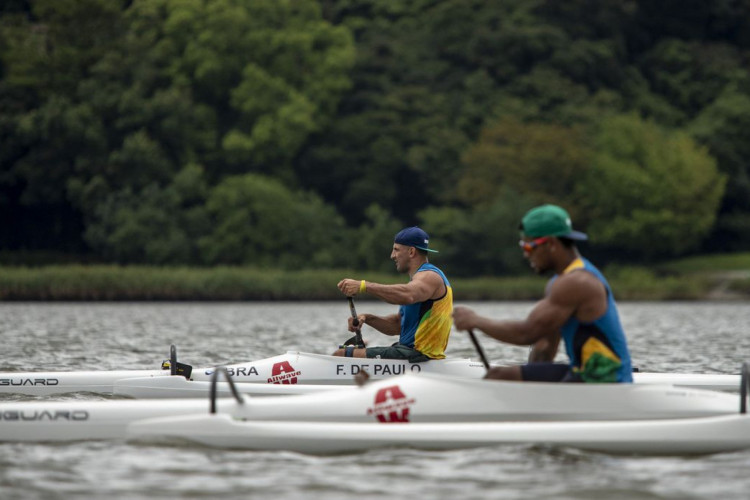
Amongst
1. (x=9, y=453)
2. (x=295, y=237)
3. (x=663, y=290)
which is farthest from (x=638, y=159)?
(x=9, y=453)

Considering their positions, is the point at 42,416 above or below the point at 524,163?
below

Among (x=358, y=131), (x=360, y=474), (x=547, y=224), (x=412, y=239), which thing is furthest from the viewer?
(x=358, y=131)

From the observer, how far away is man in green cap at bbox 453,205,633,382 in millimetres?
8398

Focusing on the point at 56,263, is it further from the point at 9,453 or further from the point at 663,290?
the point at 9,453

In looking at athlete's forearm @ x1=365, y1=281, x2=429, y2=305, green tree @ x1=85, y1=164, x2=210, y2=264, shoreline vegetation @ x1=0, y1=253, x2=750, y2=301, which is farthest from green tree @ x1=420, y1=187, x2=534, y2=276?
athlete's forearm @ x1=365, y1=281, x2=429, y2=305

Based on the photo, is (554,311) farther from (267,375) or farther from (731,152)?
(731,152)

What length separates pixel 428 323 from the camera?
1209 cm

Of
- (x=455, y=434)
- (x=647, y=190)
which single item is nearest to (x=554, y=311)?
(x=455, y=434)

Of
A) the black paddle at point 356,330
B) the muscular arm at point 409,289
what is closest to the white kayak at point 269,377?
the black paddle at point 356,330

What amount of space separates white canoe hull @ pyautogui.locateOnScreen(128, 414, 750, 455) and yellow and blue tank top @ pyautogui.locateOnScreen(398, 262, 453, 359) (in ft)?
10.6

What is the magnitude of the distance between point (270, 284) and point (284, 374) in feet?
123

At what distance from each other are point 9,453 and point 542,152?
55.2 metres

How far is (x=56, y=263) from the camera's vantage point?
6150 centimetres

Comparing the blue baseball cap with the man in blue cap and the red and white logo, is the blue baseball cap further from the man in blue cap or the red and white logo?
the red and white logo
